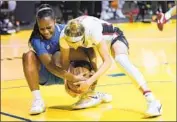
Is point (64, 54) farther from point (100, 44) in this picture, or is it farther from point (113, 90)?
point (113, 90)

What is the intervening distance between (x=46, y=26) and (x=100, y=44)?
27cm

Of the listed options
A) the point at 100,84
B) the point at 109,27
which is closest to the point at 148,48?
the point at 100,84

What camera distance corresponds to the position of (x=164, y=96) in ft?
9.35

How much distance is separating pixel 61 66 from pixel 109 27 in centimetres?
33

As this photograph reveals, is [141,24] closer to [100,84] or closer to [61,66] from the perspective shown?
[100,84]

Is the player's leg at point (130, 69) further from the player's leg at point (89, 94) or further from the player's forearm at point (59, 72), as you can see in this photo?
the player's forearm at point (59, 72)

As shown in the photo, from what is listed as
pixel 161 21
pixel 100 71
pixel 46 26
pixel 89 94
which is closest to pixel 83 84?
pixel 100 71

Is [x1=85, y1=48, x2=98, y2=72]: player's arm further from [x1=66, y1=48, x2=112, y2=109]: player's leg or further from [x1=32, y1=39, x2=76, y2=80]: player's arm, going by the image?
[x1=32, y1=39, x2=76, y2=80]: player's arm

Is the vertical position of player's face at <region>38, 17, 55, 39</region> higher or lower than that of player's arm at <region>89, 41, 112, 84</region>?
higher

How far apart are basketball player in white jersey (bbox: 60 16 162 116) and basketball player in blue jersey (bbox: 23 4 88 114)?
0.07m

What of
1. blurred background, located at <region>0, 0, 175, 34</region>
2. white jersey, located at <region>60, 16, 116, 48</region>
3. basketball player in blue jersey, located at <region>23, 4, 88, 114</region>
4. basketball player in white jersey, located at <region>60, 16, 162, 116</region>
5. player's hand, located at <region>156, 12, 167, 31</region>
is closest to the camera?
basketball player in white jersey, located at <region>60, 16, 162, 116</region>

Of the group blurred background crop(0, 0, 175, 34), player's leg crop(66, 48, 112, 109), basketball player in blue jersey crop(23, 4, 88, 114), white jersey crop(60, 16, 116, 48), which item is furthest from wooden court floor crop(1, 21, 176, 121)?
blurred background crop(0, 0, 175, 34)

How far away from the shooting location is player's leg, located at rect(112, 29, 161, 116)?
236 centimetres

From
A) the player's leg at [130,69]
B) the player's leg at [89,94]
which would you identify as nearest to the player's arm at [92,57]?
the player's leg at [89,94]
